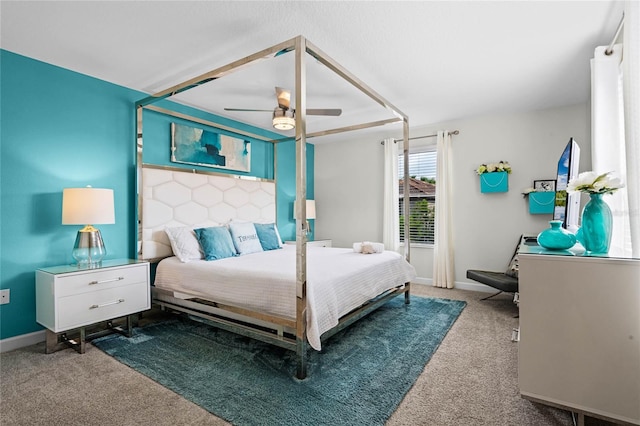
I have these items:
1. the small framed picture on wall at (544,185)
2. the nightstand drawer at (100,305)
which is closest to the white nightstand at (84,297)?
the nightstand drawer at (100,305)

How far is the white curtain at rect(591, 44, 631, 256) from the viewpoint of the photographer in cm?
219

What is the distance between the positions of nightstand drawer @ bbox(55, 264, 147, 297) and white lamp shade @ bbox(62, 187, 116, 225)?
45 centimetres

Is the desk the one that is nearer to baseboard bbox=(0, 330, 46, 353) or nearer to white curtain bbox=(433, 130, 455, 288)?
white curtain bbox=(433, 130, 455, 288)

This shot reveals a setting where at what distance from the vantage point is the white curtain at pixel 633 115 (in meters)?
1.69

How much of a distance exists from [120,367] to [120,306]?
699mm

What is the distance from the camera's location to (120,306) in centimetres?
288

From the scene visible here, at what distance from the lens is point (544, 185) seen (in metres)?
4.18

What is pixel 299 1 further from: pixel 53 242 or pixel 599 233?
pixel 53 242

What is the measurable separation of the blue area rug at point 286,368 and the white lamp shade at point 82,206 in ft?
3.62

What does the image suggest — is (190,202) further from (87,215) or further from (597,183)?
(597,183)

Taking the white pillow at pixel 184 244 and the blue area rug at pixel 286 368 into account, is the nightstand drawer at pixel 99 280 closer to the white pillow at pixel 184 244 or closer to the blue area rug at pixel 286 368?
the white pillow at pixel 184 244

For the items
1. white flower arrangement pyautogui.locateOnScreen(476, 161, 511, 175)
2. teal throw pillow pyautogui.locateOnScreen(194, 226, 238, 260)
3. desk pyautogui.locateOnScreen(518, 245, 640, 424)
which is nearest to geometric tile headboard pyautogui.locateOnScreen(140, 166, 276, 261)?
teal throw pillow pyautogui.locateOnScreen(194, 226, 238, 260)

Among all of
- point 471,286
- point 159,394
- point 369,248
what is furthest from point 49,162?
point 471,286

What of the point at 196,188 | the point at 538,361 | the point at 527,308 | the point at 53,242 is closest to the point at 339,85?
the point at 196,188
